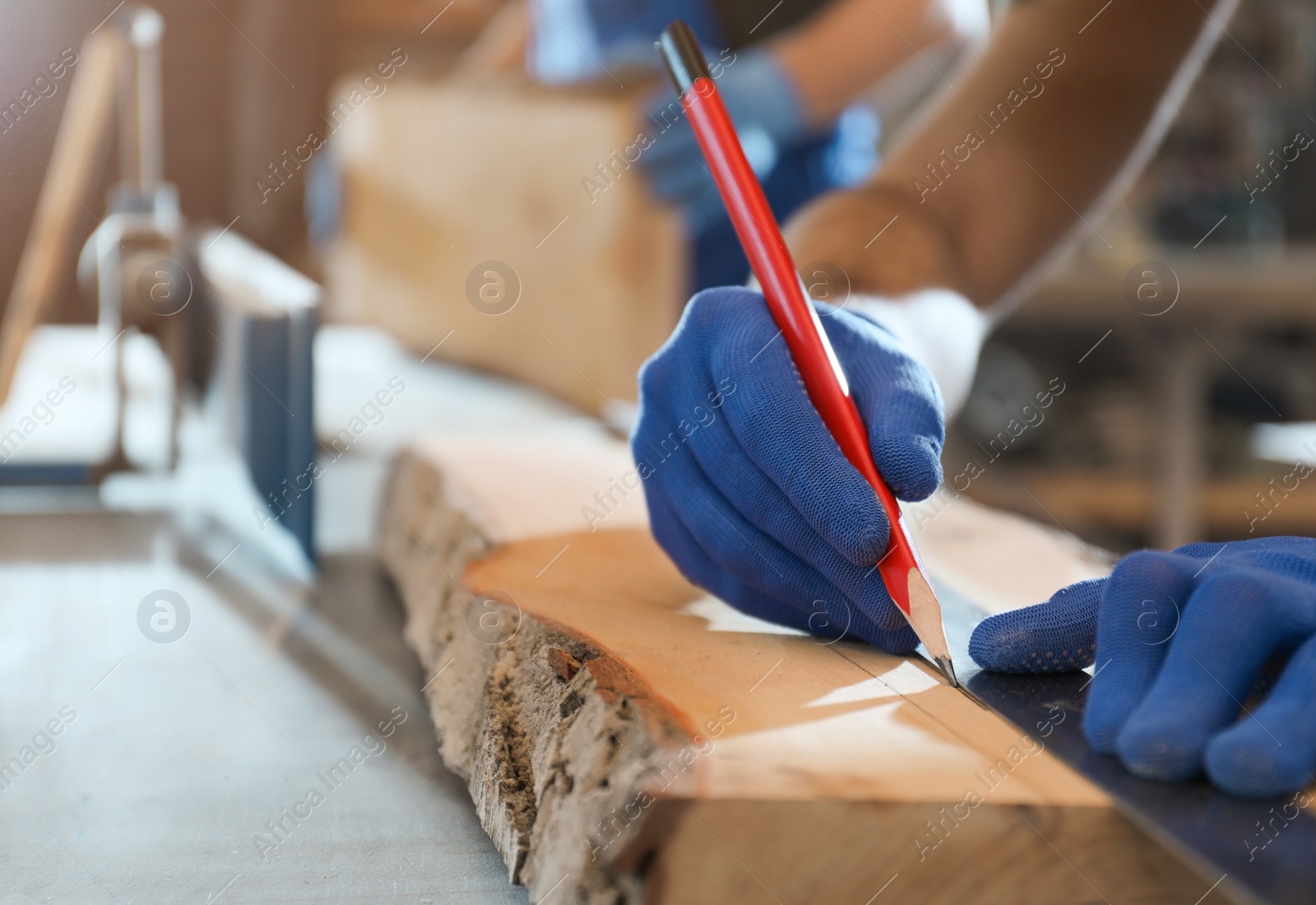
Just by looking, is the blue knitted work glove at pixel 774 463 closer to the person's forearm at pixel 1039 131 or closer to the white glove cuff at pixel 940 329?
the white glove cuff at pixel 940 329

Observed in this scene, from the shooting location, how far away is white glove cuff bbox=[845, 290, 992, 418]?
697 mm

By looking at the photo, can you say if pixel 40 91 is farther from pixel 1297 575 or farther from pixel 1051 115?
pixel 1297 575

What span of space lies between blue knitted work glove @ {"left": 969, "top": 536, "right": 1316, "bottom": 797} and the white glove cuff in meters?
0.32

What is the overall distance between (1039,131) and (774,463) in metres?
0.49

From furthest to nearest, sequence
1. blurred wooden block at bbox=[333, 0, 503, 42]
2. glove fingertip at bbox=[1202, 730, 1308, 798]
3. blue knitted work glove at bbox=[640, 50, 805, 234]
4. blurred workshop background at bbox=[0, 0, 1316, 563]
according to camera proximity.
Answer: blurred wooden block at bbox=[333, 0, 503, 42]
blurred workshop background at bbox=[0, 0, 1316, 563]
blue knitted work glove at bbox=[640, 50, 805, 234]
glove fingertip at bbox=[1202, 730, 1308, 798]

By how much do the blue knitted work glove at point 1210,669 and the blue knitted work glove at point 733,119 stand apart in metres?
0.82

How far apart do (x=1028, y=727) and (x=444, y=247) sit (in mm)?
1256

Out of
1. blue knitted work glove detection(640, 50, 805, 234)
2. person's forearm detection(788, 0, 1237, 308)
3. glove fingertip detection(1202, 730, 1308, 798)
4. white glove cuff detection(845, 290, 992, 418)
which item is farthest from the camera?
blue knitted work glove detection(640, 50, 805, 234)

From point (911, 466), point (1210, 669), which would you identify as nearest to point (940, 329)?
point (911, 466)

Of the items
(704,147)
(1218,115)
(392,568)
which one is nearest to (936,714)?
(704,147)

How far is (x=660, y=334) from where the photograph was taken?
1191 mm

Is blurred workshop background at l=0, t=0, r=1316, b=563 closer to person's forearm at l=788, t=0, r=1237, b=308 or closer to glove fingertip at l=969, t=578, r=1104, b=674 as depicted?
person's forearm at l=788, t=0, r=1237, b=308

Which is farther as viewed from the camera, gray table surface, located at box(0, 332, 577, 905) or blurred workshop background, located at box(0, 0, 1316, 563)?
blurred workshop background, located at box(0, 0, 1316, 563)

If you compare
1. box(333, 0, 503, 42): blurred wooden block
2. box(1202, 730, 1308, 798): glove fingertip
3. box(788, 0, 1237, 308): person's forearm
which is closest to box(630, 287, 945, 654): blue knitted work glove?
box(1202, 730, 1308, 798): glove fingertip
